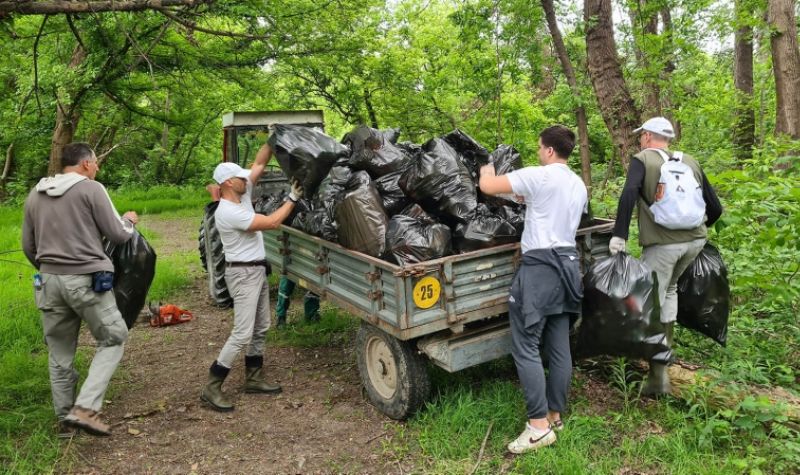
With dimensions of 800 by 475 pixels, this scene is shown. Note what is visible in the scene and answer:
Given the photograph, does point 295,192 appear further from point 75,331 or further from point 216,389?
point 75,331

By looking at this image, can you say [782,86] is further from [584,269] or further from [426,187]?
[426,187]

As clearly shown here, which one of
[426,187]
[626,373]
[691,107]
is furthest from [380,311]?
[691,107]

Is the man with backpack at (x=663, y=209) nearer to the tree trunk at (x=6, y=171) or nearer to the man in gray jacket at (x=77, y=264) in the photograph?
the man in gray jacket at (x=77, y=264)

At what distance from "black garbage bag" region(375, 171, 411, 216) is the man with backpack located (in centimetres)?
144

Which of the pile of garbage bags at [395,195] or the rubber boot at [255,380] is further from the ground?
the pile of garbage bags at [395,195]

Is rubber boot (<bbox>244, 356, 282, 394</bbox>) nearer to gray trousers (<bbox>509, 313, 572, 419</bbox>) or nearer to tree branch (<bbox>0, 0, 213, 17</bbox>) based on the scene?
gray trousers (<bbox>509, 313, 572, 419</bbox>)

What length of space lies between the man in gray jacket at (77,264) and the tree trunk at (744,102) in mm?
8899

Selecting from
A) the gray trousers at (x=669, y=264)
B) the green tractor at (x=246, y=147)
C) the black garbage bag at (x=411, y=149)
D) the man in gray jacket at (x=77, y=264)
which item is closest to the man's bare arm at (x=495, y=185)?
the black garbage bag at (x=411, y=149)

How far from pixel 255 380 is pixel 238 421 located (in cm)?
46

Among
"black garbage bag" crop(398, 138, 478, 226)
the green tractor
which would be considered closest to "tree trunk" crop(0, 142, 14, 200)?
the green tractor

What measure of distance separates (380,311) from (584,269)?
145cm

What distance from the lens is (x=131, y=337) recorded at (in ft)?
19.1

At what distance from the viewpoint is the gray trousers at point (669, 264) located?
12.3ft

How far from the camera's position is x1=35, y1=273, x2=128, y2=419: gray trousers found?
3.61 metres
